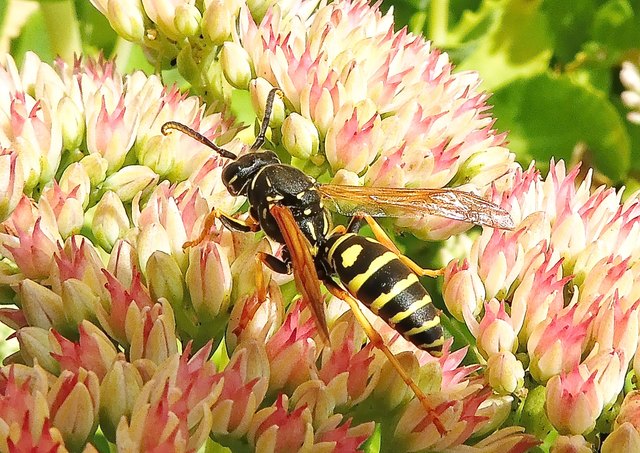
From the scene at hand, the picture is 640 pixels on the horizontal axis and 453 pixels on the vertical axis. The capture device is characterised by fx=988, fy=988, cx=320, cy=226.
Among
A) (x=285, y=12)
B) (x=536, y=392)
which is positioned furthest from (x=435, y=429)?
(x=285, y=12)

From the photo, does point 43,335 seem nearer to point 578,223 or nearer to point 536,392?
point 536,392

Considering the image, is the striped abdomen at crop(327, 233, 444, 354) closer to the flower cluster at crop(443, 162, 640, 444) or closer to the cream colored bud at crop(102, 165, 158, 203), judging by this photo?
the flower cluster at crop(443, 162, 640, 444)

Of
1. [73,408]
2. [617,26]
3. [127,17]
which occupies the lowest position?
[73,408]

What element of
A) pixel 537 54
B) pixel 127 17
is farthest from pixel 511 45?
pixel 127 17

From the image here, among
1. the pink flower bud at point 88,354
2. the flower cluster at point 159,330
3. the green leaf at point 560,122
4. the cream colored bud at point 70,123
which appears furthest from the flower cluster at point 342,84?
the green leaf at point 560,122

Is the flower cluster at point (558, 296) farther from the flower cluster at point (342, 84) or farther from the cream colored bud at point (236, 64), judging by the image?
the cream colored bud at point (236, 64)

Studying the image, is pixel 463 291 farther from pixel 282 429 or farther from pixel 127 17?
pixel 127 17
